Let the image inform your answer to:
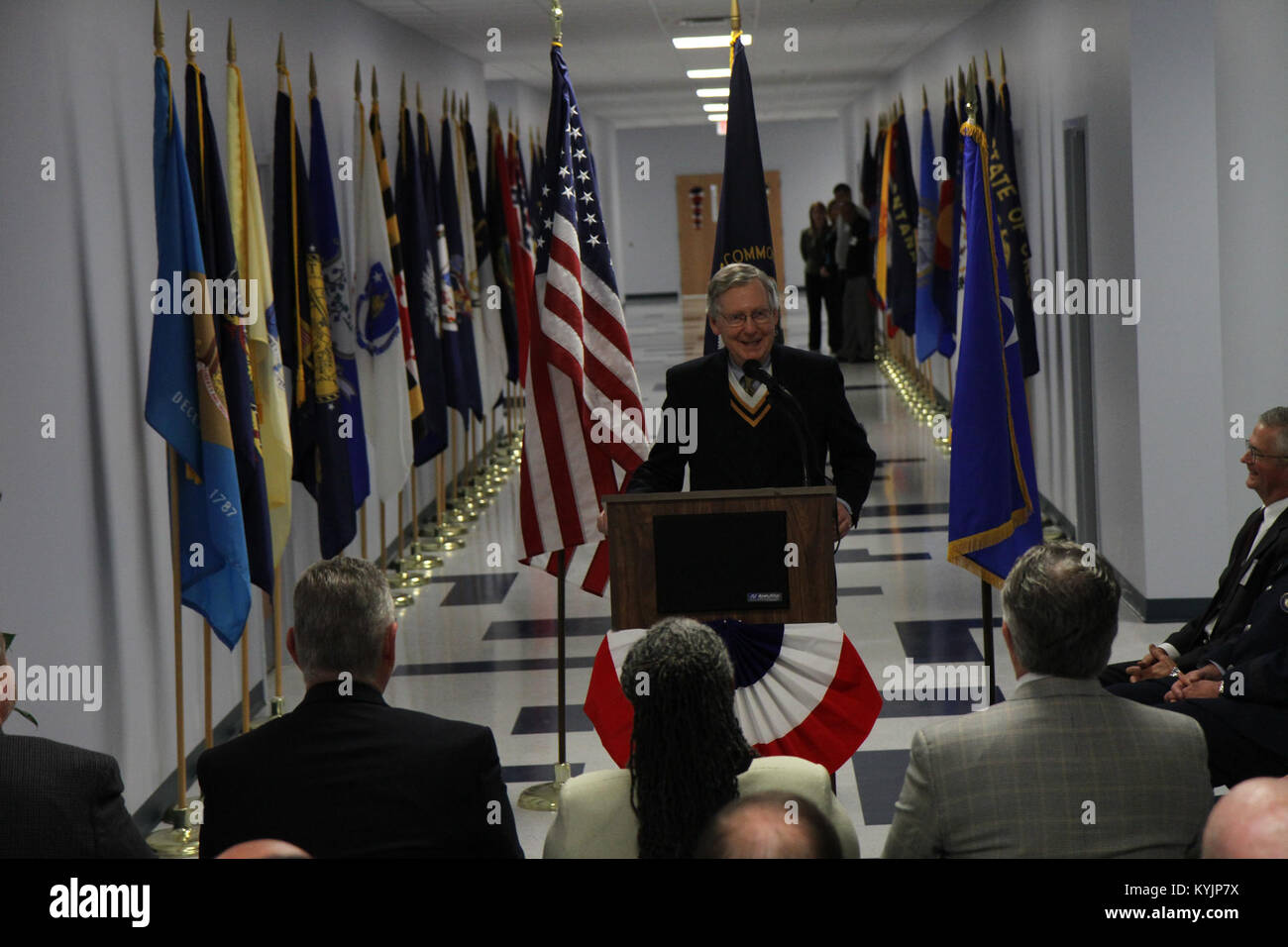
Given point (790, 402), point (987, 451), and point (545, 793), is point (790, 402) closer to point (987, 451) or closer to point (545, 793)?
point (987, 451)

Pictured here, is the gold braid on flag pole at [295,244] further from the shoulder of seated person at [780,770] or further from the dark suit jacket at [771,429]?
the shoulder of seated person at [780,770]

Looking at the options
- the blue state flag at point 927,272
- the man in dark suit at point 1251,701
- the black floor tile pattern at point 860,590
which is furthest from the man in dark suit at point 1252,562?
the blue state flag at point 927,272

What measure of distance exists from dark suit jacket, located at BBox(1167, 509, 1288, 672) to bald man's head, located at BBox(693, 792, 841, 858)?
2.45m

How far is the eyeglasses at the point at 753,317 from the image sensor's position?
3695 mm

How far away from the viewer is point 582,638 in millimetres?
6988

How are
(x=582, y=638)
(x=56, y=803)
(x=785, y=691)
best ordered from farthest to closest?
(x=582, y=638), (x=785, y=691), (x=56, y=803)

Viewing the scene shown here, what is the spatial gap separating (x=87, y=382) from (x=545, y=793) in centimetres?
192

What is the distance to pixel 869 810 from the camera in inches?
181

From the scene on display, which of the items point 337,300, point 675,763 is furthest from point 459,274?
point 675,763

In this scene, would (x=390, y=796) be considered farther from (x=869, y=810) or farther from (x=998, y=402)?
(x=998, y=402)

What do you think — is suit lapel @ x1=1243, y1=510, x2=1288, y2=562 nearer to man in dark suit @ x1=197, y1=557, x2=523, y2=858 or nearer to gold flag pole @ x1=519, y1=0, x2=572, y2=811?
gold flag pole @ x1=519, y1=0, x2=572, y2=811

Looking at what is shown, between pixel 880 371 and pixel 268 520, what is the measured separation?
12773mm

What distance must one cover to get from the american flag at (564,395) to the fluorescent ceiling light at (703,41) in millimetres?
7525

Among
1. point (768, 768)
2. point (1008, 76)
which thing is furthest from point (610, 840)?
point (1008, 76)
